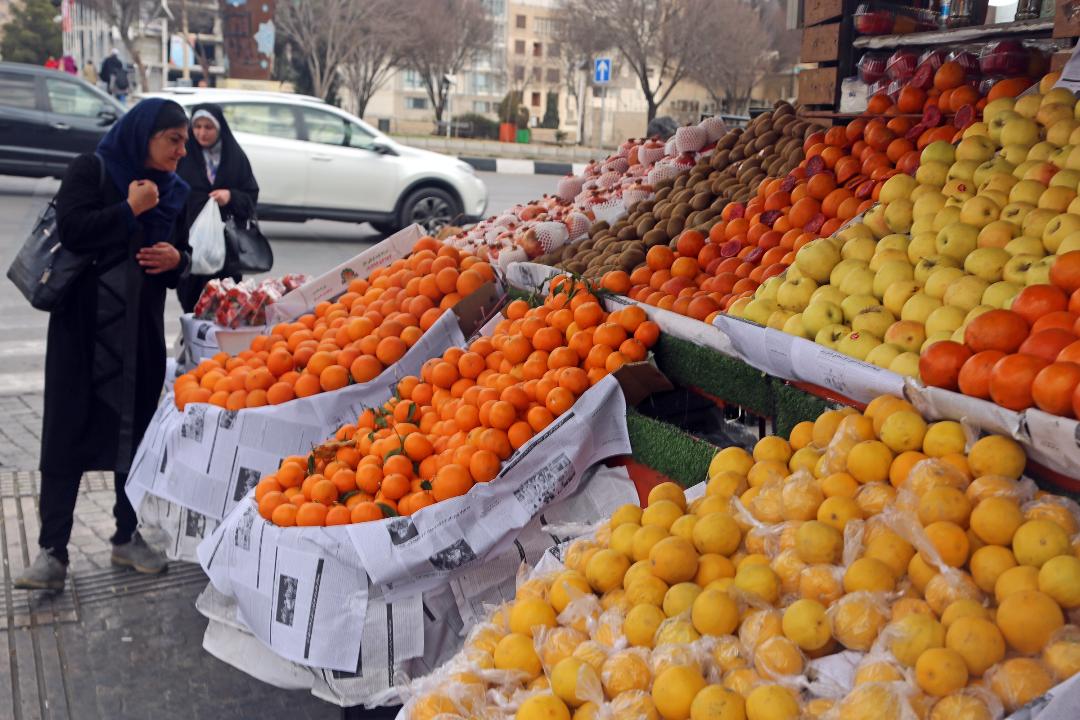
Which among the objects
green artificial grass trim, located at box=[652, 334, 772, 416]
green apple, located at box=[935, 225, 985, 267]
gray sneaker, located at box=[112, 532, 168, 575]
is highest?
green apple, located at box=[935, 225, 985, 267]

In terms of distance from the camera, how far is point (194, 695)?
3.25 meters

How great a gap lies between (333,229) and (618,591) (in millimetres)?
11489

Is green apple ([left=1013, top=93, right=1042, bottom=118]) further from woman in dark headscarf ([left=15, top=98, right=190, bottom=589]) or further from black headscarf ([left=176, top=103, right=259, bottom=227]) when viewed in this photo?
black headscarf ([left=176, top=103, right=259, bottom=227])

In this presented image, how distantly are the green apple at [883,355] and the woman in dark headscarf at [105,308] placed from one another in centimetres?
258

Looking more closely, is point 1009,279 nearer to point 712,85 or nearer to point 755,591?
point 755,591

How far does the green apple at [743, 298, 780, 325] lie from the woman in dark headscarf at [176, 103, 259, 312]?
11.5 ft

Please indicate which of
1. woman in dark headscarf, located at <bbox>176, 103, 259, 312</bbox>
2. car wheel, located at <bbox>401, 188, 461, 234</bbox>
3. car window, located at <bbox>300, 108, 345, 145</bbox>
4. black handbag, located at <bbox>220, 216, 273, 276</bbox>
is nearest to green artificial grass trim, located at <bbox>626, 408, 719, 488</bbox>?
black handbag, located at <bbox>220, 216, 273, 276</bbox>

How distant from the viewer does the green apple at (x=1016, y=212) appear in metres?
2.82

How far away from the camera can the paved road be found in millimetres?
6641

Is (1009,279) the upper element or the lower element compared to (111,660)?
upper

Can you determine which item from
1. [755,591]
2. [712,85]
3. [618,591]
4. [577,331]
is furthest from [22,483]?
[712,85]

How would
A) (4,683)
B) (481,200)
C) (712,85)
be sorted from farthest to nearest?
(712,85) → (481,200) → (4,683)

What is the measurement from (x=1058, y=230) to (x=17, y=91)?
44.6 feet

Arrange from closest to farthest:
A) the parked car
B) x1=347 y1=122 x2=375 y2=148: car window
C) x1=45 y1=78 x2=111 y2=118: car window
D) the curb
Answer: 1. x1=347 y1=122 x2=375 y2=148: car window
2. the parked car
3. x1=45 y1=78 x2=111 y2=118: car window
4. the curb
